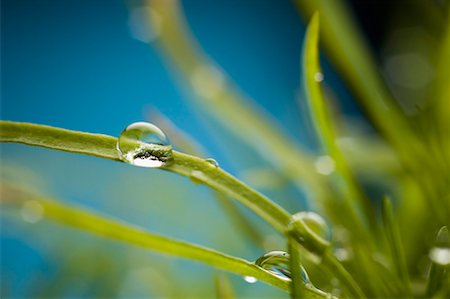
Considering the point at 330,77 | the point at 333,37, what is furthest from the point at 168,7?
the point at 330,77

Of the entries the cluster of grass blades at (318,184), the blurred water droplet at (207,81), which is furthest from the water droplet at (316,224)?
the blurred water droplet at (207,81)

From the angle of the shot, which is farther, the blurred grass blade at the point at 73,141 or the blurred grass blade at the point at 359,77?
the blurred grass blade at the point at 359,77

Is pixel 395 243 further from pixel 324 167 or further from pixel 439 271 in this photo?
pixel 324 167

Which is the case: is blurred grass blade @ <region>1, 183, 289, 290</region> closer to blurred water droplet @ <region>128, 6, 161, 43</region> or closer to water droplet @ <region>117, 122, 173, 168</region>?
water droplet @ <region>117, 122, 173, 168</region>

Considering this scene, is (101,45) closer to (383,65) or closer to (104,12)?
(104,12)

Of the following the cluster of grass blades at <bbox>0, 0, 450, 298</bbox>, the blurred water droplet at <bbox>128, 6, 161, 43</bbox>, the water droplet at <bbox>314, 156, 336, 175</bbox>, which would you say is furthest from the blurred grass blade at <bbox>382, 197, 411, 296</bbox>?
the blurred water droplet at <bbox>128, 6, 161, 43</bbox>

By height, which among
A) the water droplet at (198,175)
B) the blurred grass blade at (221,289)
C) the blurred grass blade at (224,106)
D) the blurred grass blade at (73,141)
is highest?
the blurred grass blade at (224,106)

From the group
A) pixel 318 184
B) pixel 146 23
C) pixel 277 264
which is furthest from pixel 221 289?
pixel 146 23

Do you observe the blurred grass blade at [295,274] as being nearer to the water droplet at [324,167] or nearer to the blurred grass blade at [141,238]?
the blurred grass blade at [141,238]
